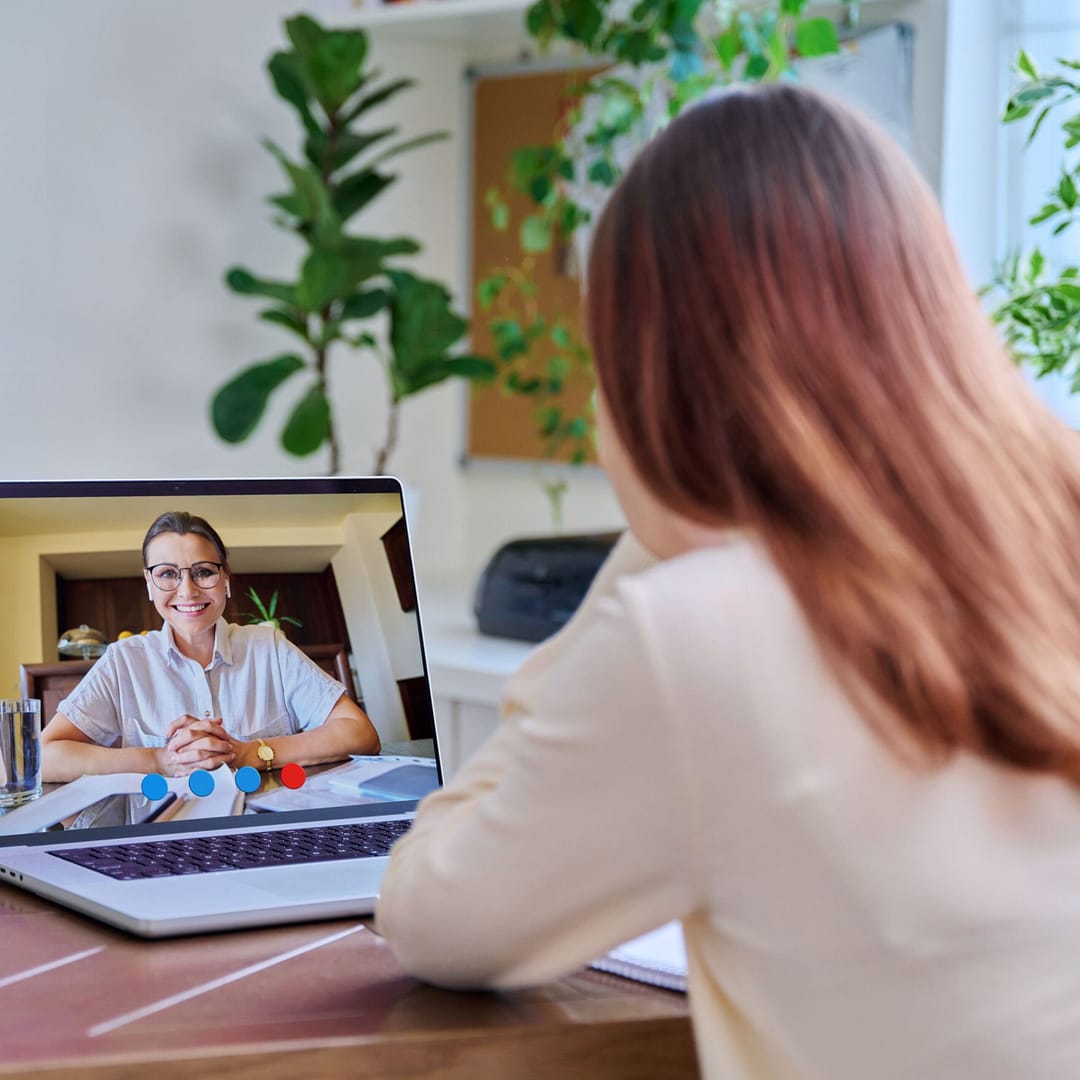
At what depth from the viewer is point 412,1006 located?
0.77 metres

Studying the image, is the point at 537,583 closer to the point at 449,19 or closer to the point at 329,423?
the point at 329,423

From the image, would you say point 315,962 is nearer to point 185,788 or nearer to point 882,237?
point 185,788

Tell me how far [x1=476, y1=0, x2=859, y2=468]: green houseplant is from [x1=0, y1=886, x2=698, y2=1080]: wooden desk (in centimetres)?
127

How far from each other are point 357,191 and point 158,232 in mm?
377

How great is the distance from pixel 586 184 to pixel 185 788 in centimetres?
179

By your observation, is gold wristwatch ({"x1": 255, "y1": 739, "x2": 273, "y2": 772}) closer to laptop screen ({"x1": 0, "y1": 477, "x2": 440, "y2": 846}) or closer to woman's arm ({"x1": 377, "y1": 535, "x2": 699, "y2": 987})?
laptop screen ({"x1": 0, "y1": 477, "x2": 440, "y2": 846})

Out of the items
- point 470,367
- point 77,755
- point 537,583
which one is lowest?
point 537,583

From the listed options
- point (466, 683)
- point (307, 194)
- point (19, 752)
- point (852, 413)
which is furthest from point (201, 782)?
point (307, 194)

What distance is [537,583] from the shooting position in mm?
2207

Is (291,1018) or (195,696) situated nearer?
(291,1018)

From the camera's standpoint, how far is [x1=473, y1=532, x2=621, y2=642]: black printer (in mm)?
2156

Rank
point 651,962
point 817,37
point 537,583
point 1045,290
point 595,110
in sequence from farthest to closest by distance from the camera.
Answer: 1. point 595,110
2. point 537,583
3. point 817,37
4. point 1045,290
5. point 651,962

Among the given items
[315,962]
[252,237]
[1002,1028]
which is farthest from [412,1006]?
[252,237]

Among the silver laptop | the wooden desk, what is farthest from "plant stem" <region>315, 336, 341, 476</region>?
the wooden desk
